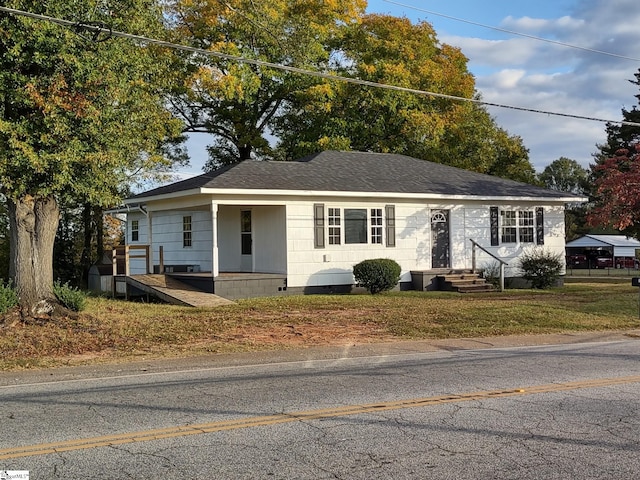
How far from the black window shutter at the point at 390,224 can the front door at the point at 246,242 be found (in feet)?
15.7

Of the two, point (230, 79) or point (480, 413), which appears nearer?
point (480, 413)

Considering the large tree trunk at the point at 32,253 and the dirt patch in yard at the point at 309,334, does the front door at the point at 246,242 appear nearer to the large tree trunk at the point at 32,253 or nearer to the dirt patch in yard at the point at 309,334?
the dirt patch in yard at the point at 309,334

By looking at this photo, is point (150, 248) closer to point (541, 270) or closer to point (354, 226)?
→ point (354, 226)

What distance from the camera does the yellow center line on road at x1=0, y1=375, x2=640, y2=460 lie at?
19.2 feet

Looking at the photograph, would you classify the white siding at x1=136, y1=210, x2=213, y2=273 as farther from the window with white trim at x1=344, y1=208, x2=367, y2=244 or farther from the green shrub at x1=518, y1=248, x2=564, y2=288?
the green shrub at x1=518, y1=248, x2=564, y2=288

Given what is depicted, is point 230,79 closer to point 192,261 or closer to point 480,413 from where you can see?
point 192,261

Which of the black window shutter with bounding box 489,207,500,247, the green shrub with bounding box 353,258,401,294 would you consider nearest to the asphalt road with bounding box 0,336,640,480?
the green shrub with bounding box 353,258,401,294

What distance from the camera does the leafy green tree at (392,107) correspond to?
112ft

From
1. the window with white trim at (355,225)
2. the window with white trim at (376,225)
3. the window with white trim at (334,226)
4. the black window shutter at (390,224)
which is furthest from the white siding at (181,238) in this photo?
the black window shutter at (390,224)

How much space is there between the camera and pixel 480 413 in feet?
23.0

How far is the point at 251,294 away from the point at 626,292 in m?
12.6

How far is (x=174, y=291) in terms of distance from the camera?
20031 mm

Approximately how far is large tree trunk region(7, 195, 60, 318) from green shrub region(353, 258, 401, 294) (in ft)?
33.0

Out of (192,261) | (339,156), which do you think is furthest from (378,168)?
(192,261)
